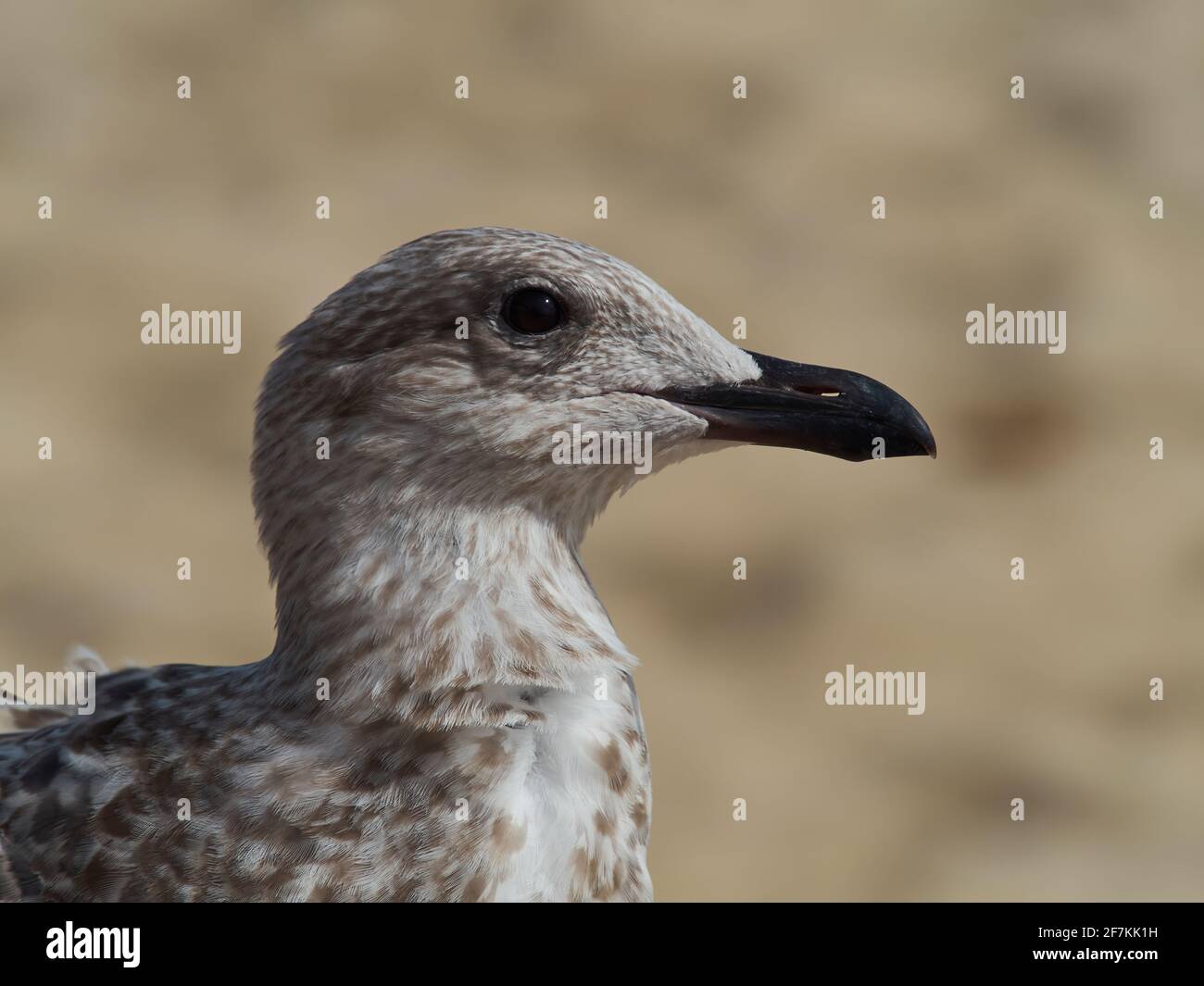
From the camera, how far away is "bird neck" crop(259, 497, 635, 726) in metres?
2.20

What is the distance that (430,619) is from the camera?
2.21m

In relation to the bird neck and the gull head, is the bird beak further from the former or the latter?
the bird neck

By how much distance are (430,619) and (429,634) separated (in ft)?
0.08

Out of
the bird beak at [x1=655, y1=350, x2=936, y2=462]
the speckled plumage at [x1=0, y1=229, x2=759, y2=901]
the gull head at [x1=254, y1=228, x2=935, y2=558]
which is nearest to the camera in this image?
the speckled plumage at [x1=0, y1=229, x2=759, y2=901]

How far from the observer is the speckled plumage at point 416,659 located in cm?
214

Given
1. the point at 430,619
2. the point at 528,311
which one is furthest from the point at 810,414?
the point at 430,619

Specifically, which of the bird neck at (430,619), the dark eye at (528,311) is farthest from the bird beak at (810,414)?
the bird neck at (430,619)

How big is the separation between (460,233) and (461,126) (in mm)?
6297

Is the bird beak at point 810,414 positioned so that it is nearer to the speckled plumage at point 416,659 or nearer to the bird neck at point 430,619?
the speckled plumage at point 416,659

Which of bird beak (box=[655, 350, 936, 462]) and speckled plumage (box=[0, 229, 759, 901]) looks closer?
speckled plumage (box=[0, 229, 759, 901])

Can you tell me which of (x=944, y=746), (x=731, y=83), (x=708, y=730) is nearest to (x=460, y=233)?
(x=708, y=730)

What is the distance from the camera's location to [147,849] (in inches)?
84.1

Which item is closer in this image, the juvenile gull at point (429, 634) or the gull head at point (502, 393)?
the juvenile gull at point (429, 634)

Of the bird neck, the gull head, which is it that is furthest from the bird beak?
the bird neck
